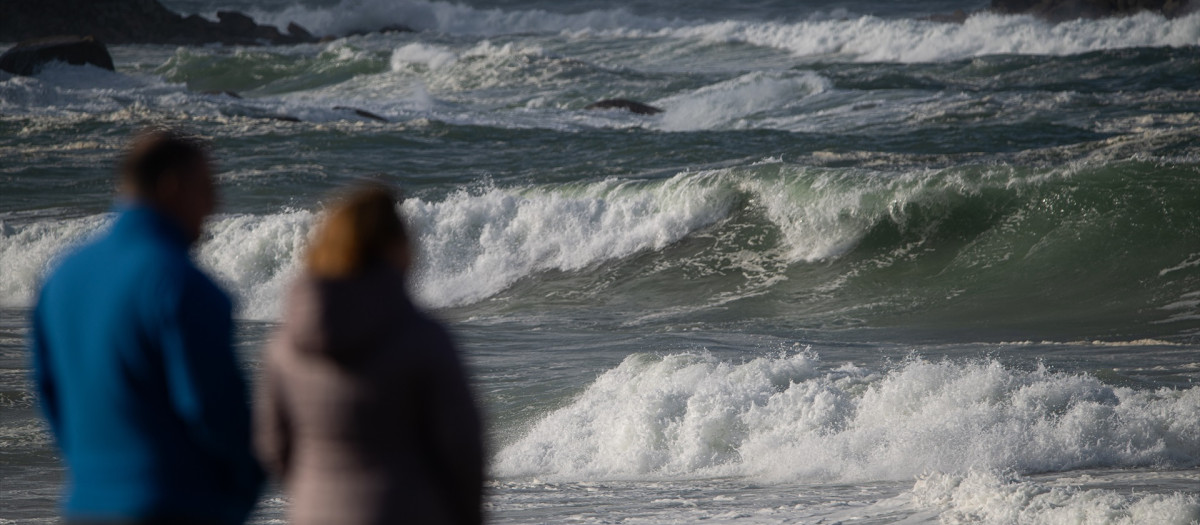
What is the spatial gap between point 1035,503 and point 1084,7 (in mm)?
43548

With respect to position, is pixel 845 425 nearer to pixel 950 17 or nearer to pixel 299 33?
pixel 950 17

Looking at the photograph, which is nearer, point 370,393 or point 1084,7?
point 370,393

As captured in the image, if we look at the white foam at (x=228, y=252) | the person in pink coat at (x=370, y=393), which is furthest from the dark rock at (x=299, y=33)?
the person in pink coat at (x=370, y=393)

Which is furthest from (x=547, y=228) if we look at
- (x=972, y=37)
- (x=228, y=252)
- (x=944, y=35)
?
(x=944, y=35)

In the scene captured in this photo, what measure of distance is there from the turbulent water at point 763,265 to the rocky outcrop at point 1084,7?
451 inches

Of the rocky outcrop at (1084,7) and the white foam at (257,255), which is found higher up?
the rocky outcrop at (1084,7)

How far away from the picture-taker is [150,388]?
218cm

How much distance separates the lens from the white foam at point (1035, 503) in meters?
4.87

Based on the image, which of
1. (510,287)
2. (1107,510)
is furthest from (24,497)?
(510,287)

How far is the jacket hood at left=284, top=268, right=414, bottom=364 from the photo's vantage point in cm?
215

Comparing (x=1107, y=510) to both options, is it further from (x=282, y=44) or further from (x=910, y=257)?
(x=282, y=44)

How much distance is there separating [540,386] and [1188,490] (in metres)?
4.38

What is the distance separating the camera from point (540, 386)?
886 cm

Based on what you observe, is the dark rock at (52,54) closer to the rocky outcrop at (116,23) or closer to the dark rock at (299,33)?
the rocky outcrop at (116,23)
